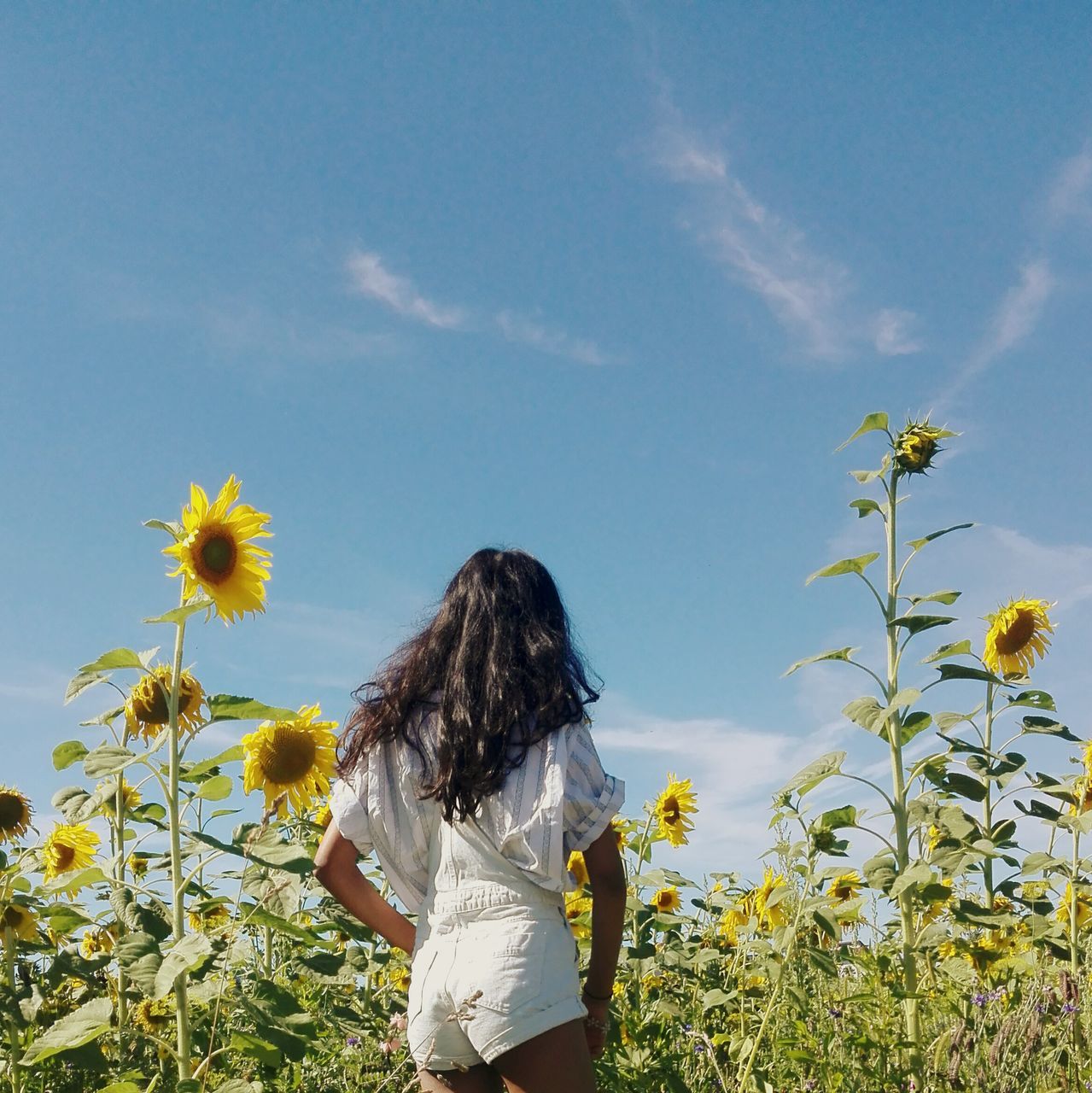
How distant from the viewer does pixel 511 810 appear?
2627 mm

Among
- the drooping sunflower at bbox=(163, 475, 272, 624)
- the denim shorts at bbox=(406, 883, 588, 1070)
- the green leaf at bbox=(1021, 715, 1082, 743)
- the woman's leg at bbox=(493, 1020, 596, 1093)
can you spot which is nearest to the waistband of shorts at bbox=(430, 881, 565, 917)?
the denim shorts at bbox=(406, 883, 588, 1070)

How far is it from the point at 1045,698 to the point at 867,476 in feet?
4.19

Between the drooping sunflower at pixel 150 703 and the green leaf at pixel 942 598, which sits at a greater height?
the green leaf at pixel 942 598

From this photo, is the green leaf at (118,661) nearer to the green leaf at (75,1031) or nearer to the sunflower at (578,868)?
the green leaf at (75,1031)

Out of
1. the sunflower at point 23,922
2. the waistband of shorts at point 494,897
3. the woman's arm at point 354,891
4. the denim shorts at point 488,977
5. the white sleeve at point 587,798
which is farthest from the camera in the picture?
the sunflower at point 23,922

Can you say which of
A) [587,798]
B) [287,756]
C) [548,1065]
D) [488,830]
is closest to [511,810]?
[488,830]

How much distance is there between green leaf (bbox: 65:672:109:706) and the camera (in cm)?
318

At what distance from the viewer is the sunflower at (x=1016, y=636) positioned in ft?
18.3

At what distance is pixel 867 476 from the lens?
472cm

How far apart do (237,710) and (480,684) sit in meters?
0.73

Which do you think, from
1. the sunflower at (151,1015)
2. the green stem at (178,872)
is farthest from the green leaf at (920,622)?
the sunflower at (151,1015)

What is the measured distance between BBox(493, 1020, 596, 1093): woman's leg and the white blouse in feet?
0.99

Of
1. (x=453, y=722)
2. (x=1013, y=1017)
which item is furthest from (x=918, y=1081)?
(x=453, y=722)

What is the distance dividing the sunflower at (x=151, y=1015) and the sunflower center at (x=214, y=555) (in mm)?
1725
